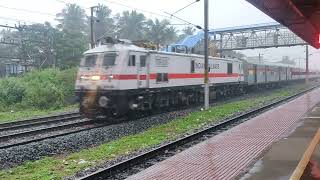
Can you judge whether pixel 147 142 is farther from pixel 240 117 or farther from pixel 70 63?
pixel 70 63

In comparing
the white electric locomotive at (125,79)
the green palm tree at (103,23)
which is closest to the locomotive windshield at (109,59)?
the white electric locomotive at (125,79)

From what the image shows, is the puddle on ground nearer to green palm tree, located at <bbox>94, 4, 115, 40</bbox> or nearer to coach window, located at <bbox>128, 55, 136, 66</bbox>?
coach window, located at <bbox>128, 55, 136, 66</bbox>

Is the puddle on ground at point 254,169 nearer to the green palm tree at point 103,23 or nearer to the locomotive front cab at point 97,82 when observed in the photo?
the locomotive front cab at point 97,82

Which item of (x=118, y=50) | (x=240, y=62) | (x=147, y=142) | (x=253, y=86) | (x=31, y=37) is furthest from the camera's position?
(x=31, y=37)

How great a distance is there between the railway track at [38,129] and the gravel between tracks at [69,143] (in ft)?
1.92

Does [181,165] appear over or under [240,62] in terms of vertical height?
under

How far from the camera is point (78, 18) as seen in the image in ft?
312

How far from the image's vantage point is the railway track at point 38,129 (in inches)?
584

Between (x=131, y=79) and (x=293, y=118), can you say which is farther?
(x=131, y=79)

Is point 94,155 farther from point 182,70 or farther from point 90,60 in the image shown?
point 182,70

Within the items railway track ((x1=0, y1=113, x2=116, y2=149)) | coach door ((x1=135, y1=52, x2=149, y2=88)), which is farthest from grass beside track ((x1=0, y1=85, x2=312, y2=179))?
coach door ((x1=135, y1=52, x2=149, y2=88))

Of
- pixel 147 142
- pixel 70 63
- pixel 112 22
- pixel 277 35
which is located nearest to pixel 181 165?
pixel 147 142

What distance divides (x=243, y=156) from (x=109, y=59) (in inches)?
427

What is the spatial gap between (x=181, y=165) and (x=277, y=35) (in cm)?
5378
